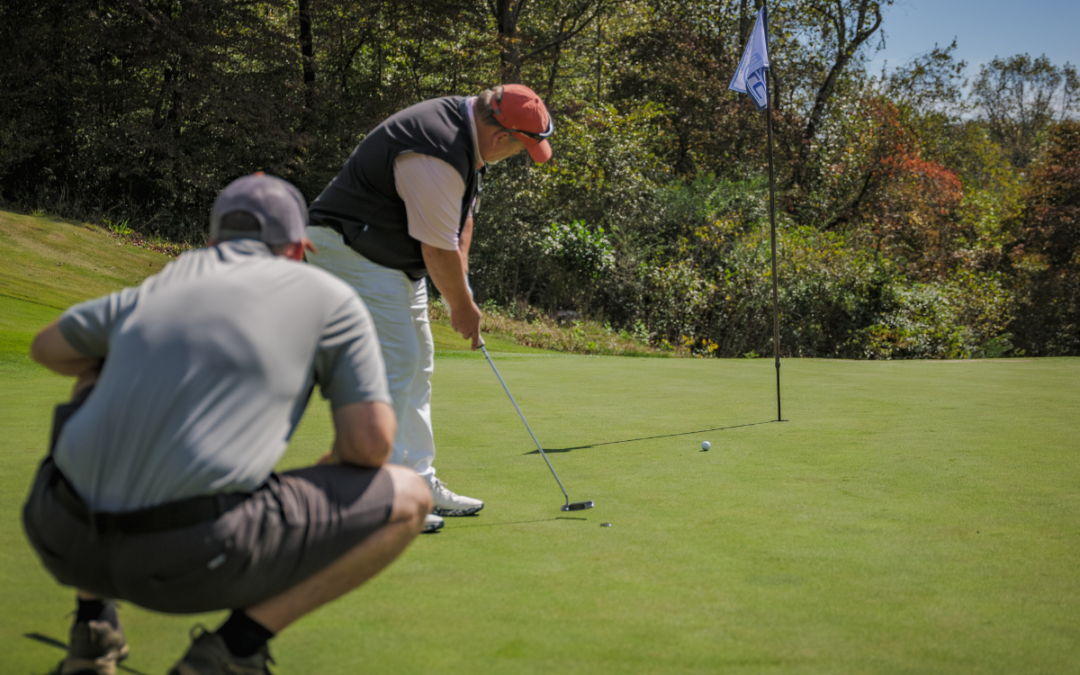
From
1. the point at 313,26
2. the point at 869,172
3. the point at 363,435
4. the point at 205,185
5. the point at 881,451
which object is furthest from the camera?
the point at 869,172

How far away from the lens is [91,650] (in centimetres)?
193

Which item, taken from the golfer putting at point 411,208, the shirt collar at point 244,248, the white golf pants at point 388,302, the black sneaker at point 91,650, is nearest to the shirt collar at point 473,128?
the golfer putting at point 411,208

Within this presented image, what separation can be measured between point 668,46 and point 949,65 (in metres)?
9.62

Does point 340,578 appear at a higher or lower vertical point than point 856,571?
higher

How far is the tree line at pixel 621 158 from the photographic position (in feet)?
51.2

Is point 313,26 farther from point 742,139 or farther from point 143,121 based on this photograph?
point 742,139

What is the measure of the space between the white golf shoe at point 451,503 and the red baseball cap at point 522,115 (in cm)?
141

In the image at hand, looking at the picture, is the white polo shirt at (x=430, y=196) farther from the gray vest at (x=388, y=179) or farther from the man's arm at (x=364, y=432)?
the man's arm at (x=364, y=432)

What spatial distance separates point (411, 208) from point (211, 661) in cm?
198

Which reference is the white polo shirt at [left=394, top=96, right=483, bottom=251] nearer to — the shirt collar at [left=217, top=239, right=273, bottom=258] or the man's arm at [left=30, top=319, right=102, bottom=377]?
the shirt collar at [left=217, top=239, right=273, bottom=258]

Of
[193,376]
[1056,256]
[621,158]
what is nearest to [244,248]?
[193,376]

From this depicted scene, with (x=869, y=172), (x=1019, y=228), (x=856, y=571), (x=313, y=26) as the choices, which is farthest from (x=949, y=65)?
(x=856, y=571)

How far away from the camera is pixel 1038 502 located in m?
3.81

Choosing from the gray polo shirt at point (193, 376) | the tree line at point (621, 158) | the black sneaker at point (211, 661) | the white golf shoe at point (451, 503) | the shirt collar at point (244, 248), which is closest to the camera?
the gray polo shirt at point (193, 376)
